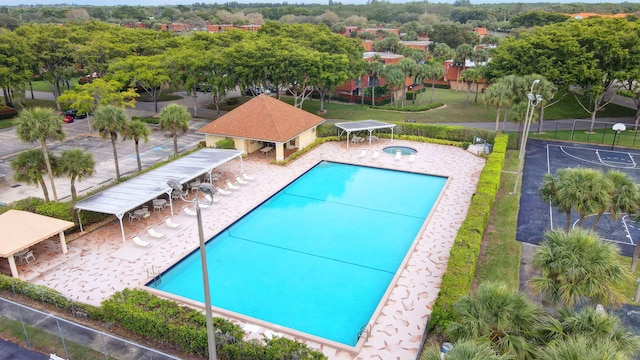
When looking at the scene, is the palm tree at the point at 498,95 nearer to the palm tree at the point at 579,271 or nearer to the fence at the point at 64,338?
the palm tree at the point at 579,271

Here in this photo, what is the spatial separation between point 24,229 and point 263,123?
1928 centimetres

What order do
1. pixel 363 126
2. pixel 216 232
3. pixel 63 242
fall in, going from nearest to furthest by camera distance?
pixel 63 242, pixel 216 232, pixel 363 126

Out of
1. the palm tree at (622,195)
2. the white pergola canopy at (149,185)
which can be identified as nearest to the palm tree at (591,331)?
the palm tree at (622,195)

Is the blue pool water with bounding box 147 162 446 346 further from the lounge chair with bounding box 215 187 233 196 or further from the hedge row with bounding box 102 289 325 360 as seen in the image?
the hedge row with bounding box 102 289 325 360

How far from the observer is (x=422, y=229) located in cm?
2455

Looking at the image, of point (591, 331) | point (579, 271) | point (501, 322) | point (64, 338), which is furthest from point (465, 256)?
point (64, 338)

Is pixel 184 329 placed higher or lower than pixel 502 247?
higher

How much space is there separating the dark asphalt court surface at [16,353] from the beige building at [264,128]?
21.9 m

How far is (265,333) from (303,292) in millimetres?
4218

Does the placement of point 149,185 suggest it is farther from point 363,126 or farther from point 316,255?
point 363,126

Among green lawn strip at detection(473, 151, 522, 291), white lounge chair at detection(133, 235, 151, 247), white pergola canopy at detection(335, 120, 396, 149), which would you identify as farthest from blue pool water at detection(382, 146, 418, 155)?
white lounge chair at detection(133, 235, 151, 247)

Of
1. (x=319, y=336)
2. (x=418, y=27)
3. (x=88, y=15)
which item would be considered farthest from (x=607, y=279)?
(x=88, y=15)

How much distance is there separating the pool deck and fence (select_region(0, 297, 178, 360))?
2191 millimetres

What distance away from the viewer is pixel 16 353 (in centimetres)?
1541
